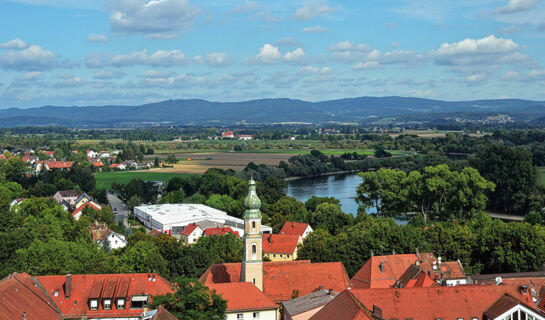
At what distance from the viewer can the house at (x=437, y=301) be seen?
24.0m

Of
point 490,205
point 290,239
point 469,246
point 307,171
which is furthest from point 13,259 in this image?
point 307,171

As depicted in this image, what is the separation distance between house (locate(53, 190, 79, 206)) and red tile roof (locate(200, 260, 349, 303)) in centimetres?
6131

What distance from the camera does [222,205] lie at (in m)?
84.7

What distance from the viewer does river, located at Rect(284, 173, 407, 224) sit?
9038 cm

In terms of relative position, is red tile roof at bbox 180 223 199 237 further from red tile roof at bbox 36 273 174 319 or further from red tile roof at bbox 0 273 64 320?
red tile roof at bbox 0 273 64 320

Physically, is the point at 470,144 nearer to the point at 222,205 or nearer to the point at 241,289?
the point at 222,205

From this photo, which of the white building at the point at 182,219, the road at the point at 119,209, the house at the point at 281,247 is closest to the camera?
the house at the point at 281,247

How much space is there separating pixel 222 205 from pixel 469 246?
44411 mm

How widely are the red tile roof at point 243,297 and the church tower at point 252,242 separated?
82.0 inches

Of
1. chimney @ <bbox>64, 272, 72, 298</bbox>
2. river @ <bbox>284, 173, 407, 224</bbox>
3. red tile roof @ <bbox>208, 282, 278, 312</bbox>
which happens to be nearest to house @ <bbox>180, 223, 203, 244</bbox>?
river @ <bbox>284, 173, 407, 224</bbox>

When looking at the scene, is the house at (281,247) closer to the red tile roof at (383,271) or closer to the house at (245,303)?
the red tile roof at (383,271)

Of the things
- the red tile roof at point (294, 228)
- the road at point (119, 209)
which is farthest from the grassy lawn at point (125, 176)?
the red tile roof at point (294, 228)

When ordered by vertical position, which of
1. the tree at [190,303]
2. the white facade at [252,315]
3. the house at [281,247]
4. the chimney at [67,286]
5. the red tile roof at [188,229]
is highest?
the tree at [190,303]

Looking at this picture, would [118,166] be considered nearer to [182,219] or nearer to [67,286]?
[182,219]
